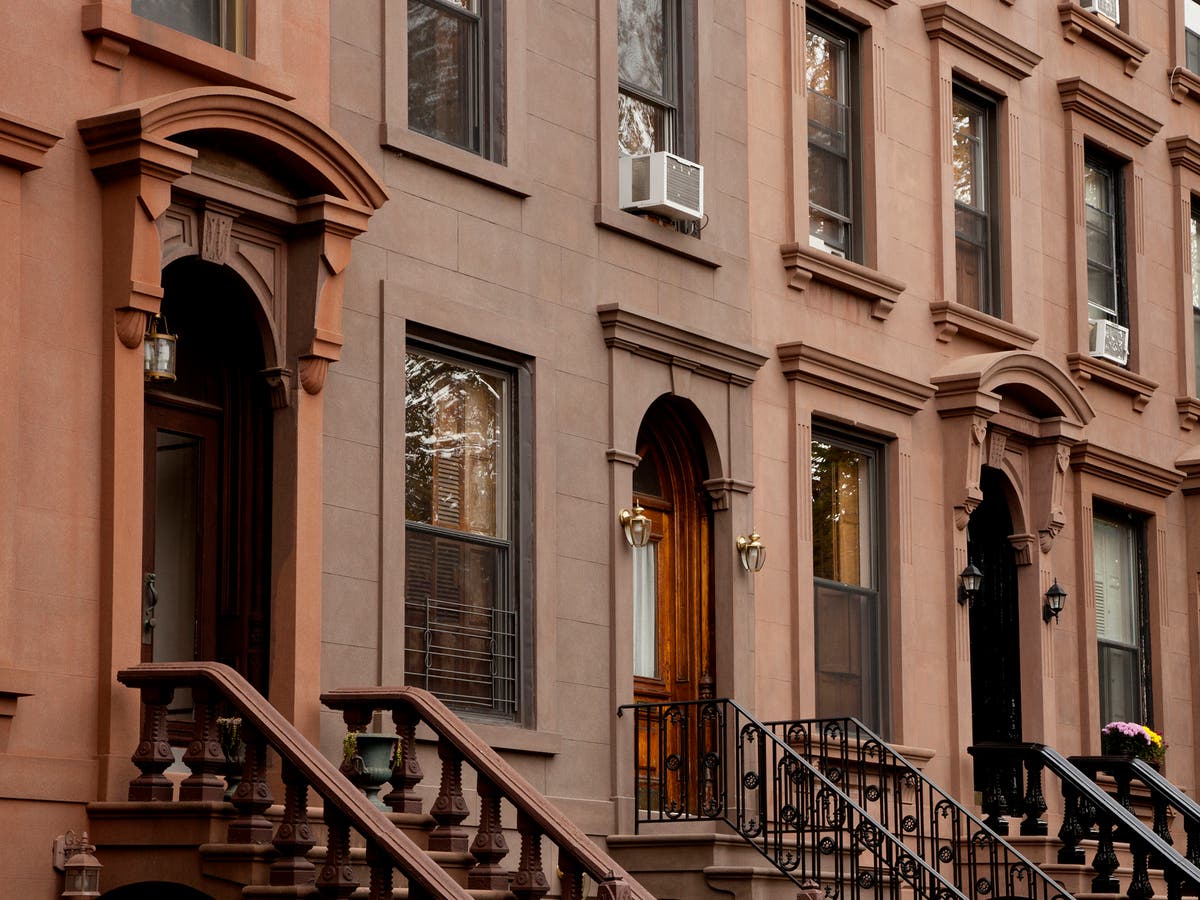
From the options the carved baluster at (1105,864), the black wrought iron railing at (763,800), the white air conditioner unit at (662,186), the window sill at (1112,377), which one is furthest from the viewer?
the window sill at (1112,377)

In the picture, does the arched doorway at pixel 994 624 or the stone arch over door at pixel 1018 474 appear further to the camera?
the arched doorway at pixel 994 624

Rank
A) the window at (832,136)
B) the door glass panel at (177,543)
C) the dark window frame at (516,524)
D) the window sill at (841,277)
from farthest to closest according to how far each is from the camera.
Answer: the window at (832,136), the window sill at (841,277), the dark window frame at (516,524), the door glass panel at (177,543)

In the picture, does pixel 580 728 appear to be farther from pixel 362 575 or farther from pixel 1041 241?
pixel 1041 241

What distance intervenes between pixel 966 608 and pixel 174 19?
28.8 feet

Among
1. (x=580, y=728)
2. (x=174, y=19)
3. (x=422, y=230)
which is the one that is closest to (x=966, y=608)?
(x=580, y=728)

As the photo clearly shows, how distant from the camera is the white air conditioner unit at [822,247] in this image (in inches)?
691

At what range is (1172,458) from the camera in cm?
2180

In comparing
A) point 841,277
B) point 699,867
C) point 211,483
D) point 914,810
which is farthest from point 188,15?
point 914,810

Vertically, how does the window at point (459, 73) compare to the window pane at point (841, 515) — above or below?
above

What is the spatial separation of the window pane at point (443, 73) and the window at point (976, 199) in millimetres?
6123

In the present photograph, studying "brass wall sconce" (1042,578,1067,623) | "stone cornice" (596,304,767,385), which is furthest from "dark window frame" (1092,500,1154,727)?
"stone cornice" (596,304,767,385)

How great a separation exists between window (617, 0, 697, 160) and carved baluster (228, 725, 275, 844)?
6.33 m

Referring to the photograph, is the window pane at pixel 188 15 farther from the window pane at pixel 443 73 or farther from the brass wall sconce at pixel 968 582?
the brass wall sconce at pixel 968 582

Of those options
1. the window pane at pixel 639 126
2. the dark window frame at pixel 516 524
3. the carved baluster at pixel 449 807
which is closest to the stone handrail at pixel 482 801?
the carved baluster at pixel 449 807
